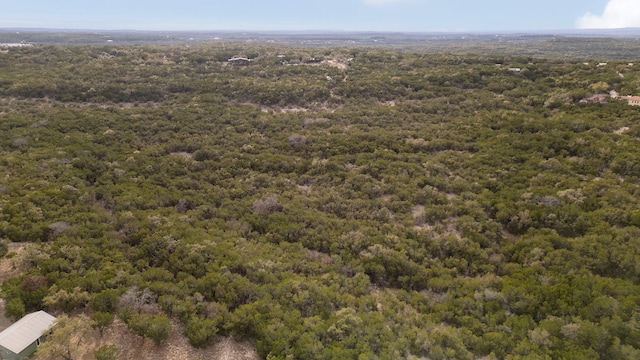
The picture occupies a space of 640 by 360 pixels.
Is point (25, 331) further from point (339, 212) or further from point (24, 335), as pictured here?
point (339, 212)

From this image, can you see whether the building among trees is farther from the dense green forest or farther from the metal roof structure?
the dense green forest

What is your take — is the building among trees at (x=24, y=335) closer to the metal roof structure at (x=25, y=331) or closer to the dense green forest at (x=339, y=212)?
the metal roof structure at (x=25, y=331)

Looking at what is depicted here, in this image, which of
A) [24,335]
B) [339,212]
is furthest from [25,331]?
[339,212]

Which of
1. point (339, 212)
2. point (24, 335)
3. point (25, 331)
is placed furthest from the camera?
point (339, 212)

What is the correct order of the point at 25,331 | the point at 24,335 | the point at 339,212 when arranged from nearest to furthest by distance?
the point at 24,335
the point at 25,331
the point at 339,212

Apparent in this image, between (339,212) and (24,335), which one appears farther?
(339,212)

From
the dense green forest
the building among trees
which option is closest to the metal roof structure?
the building among trees

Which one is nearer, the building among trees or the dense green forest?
the building among trees
